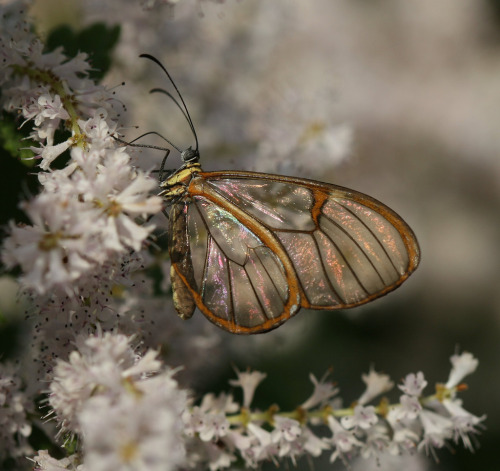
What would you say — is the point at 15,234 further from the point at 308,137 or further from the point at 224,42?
the point at 224,42

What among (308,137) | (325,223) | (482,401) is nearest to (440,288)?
(482,401)

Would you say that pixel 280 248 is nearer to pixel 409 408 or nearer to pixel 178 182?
pixel 178 182

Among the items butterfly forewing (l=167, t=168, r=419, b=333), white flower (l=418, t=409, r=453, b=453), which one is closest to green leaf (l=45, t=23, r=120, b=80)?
butterfly forewing (l=167, t=168, r=419, b=333)

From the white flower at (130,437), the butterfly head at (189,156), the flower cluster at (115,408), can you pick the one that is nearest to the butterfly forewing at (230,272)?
the butterfly head at (189,156)

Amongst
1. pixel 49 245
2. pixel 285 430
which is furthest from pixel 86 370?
pixel 285 430

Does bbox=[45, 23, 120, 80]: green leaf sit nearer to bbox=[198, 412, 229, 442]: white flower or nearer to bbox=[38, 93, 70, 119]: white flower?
bbox=[38, 93, 70, 119]: white flower
